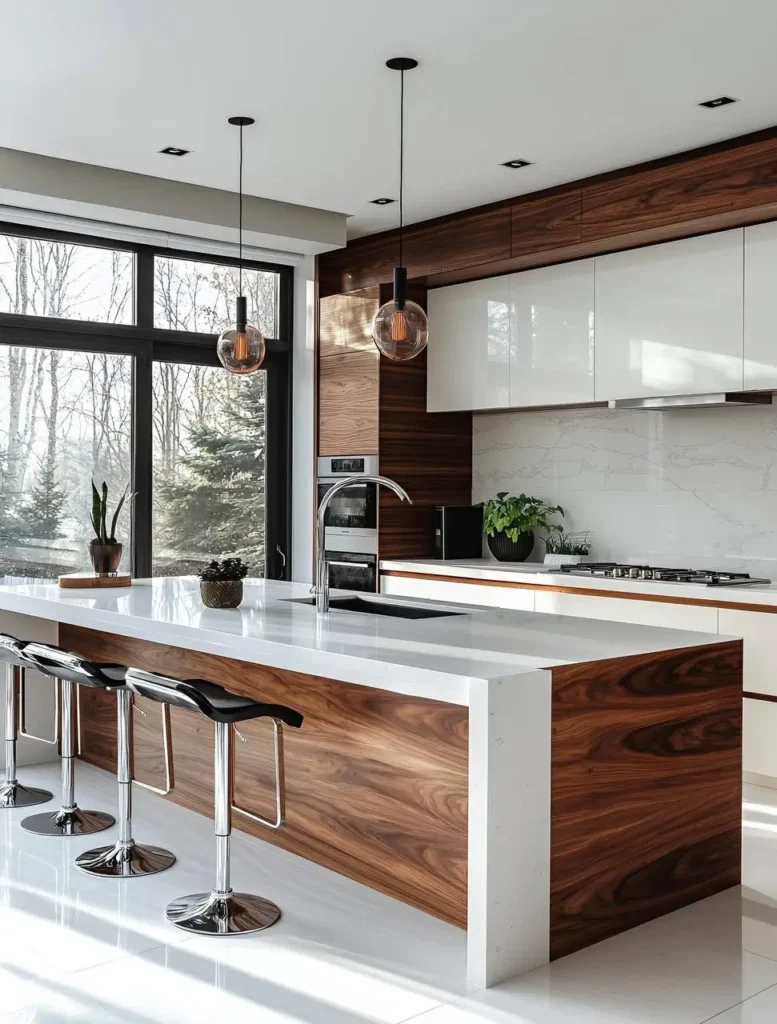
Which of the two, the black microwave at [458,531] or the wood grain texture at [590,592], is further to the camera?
the black microwave at [458,531]

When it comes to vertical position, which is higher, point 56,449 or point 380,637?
point 56,449

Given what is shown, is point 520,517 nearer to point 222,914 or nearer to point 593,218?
point 593,218

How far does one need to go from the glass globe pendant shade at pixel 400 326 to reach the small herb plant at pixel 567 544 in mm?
2323

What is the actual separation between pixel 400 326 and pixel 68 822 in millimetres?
2088

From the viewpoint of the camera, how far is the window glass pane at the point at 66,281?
5492 mm

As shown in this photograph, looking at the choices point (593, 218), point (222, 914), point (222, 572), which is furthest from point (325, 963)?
point (593, 218)

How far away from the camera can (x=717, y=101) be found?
13.2ft

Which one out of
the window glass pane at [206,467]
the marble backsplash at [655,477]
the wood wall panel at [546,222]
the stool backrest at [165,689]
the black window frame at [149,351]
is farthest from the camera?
the window glass pane at [206,467]

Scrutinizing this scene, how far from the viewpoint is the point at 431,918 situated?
298cm

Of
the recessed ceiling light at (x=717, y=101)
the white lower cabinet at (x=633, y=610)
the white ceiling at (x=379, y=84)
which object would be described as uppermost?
the white ceiling at (x=379, y=84)

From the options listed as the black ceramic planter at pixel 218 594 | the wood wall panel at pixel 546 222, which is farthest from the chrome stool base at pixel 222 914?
the wood wall panel at pixel 546 222

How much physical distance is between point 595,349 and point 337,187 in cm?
150

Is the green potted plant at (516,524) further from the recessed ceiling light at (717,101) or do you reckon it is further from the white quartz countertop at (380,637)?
the recessed ceiling light at (717,101)

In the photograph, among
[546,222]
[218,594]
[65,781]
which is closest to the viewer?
[218,594]
